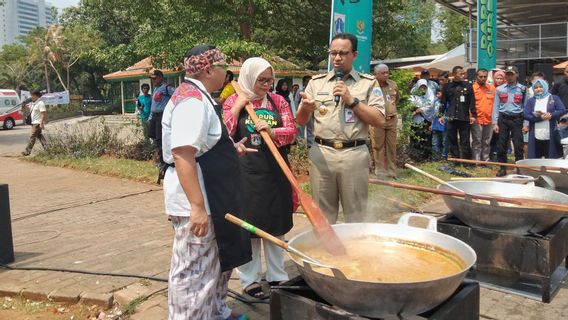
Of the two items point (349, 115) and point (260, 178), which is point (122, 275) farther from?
point (349, 115)

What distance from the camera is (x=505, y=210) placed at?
3182mm

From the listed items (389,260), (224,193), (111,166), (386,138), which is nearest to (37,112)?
(111,166)

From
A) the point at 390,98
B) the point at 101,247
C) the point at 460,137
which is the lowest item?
the point at 101,247

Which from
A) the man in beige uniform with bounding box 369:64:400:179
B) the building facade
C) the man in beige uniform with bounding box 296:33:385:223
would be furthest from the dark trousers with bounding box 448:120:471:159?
the building facade

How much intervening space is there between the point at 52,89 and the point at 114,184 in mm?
41838

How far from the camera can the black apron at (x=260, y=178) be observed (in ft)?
11.2

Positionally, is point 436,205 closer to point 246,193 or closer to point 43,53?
point 246,193

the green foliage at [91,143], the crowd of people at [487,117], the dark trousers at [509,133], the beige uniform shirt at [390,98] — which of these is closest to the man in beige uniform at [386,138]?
the beige uniform shirt at [390,98]

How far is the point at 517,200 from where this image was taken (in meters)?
3.04

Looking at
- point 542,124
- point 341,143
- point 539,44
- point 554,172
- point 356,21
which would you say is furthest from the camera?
point 539,44

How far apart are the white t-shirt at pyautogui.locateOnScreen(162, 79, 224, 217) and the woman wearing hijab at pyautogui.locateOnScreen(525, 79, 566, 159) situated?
684cm

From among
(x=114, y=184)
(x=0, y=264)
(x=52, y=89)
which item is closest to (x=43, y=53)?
(x=52, y=89)

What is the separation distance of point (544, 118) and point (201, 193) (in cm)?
699

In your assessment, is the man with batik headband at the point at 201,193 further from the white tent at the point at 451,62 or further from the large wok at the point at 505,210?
the white tent at the point at 451,62
